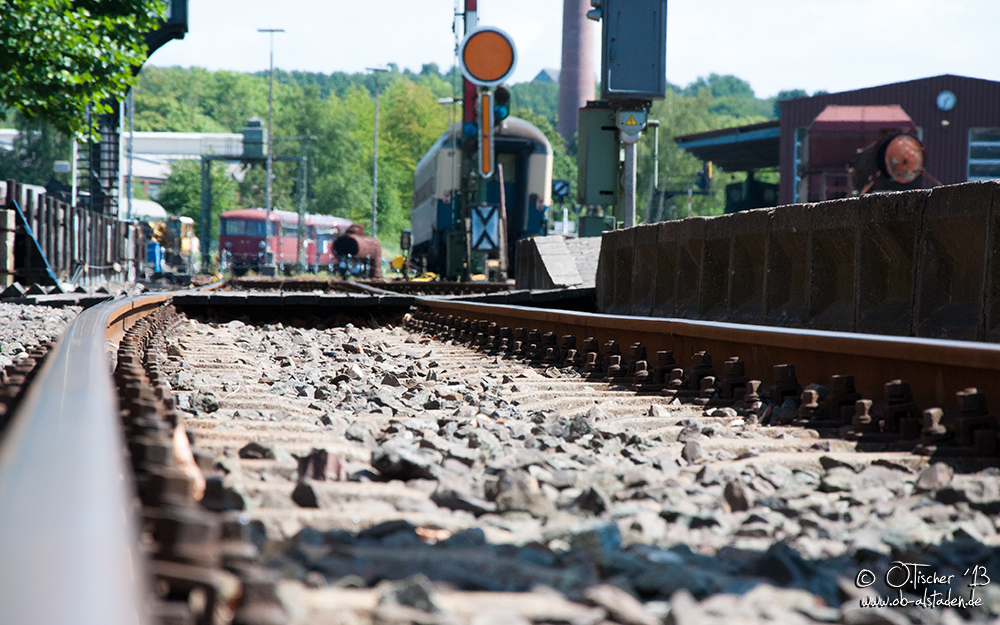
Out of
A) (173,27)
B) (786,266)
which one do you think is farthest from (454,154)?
(786,266)

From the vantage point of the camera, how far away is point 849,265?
670 cm

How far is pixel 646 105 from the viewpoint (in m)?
17.6

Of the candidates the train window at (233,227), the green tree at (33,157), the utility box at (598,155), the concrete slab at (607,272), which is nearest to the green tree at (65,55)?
the utility box at (598,155)

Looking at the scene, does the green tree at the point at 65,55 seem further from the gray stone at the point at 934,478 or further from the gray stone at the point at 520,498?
the gray stone at the point at 934,478

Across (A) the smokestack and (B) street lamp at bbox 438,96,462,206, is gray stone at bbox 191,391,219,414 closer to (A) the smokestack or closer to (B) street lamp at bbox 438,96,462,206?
(B) street lamp at bbox 438,96,462,206

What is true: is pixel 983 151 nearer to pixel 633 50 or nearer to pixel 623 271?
pixel 633 50

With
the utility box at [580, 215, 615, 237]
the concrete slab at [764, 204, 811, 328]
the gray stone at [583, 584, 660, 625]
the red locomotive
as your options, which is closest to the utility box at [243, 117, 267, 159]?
the red locomotive

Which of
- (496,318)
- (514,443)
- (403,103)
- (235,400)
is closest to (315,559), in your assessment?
(514,443)

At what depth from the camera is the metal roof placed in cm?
4863

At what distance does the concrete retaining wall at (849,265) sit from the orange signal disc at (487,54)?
50.0 feet

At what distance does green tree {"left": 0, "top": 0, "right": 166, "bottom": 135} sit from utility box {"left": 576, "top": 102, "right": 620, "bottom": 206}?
853cm

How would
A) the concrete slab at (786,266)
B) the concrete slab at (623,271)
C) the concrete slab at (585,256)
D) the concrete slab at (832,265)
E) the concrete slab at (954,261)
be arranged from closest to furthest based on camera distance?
the concrete slab at (954,261) < the concrete slab at (832,265) < the concrete slab at (786,266) < the concrete slab at (623,271) < the concrete slab at (585,256)

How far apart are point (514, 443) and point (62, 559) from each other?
2.73 meters

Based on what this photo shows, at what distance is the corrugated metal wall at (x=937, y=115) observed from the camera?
145 ft
